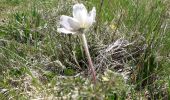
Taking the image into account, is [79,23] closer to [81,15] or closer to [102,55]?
[81,15]

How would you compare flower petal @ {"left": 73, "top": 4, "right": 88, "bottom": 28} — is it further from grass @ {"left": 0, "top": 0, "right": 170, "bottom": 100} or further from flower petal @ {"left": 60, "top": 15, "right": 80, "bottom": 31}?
grass @ {"left": 0, "top": 0, "right": 170, "bottom": 100}

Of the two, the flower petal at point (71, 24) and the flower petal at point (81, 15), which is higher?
the flower petal at point (81, 15)

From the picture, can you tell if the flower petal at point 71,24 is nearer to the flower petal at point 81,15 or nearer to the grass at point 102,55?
the flower petal at point 81,15

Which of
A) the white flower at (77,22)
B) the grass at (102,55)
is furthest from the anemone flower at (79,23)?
the grass at (102,55)

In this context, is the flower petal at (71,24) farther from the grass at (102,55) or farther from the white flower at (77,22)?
the grass at (102,55)

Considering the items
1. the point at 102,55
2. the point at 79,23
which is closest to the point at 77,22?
the point at 79,23

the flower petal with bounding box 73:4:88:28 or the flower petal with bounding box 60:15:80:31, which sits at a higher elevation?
the flower petal with bounding box 73:4:88:28

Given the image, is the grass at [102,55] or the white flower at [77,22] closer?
the white flower at [77,22]

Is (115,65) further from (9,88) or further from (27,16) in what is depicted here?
(27,16)

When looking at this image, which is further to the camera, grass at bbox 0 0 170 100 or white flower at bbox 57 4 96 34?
grass at bbox 0 0 170 100

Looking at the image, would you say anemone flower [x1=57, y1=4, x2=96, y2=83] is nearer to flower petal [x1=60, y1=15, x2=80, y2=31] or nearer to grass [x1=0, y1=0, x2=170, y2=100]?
flower petal [x1=60, y1=15, x2=80, y2=31]

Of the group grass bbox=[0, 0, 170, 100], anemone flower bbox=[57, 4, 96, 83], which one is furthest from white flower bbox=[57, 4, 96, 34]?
grass bbox=[0, 0, 170, 100]

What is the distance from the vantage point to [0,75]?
272 centimetres

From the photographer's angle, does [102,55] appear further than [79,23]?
Yes
